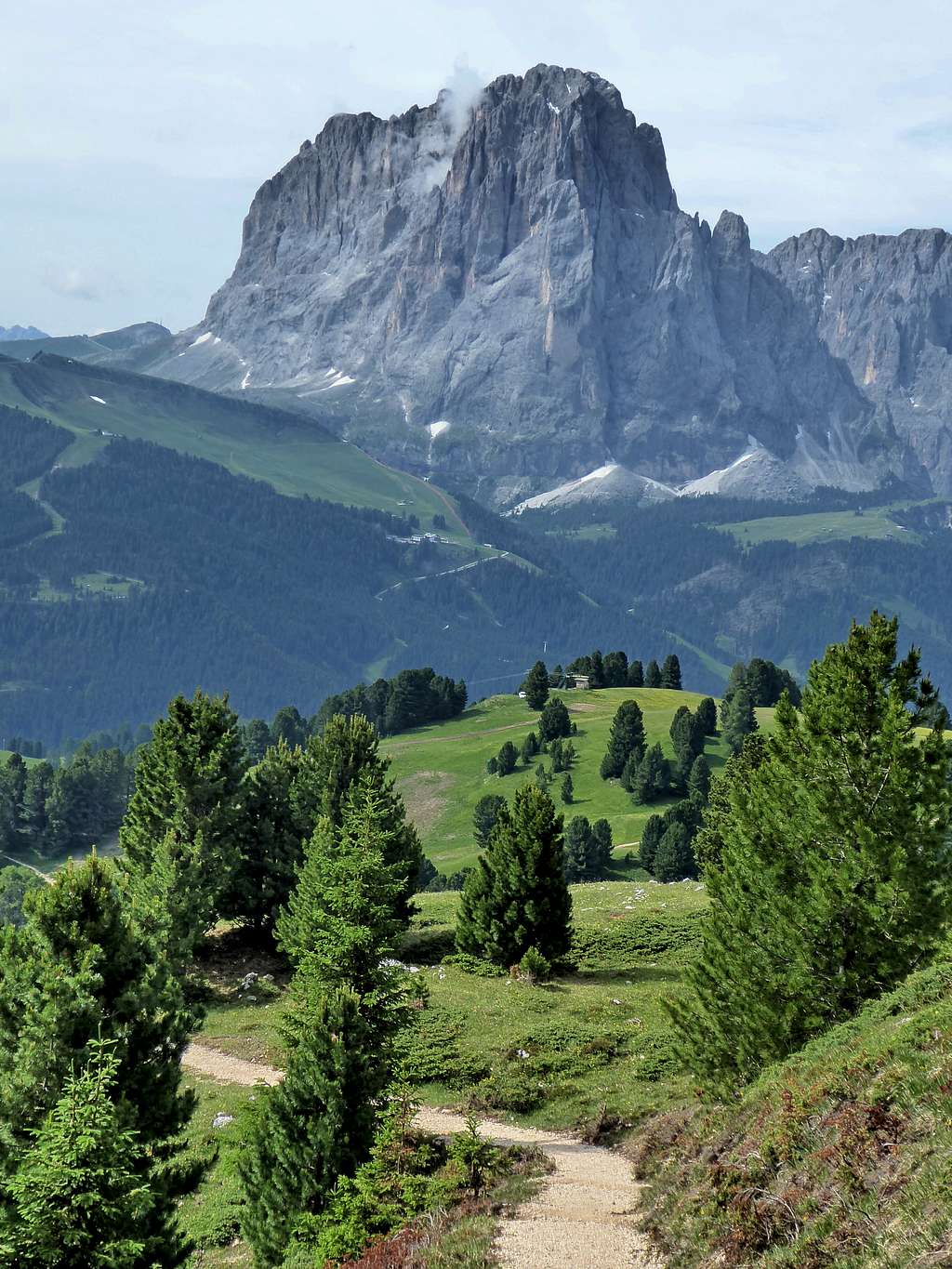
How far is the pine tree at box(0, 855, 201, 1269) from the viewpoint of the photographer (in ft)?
83.4

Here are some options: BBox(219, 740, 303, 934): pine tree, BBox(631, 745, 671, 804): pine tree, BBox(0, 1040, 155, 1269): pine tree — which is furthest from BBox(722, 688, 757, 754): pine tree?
BBox(0, 1040, 155, 1269): pine tree

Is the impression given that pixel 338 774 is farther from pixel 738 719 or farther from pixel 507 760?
pixel 738 719

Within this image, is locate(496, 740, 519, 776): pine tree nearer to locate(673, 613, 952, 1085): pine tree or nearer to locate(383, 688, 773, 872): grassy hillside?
locate(383, 688, 773, 872): grassy hillside

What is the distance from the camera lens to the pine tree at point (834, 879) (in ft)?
102

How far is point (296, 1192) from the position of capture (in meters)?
30.0

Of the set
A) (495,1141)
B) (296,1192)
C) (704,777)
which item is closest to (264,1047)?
(495,1141)

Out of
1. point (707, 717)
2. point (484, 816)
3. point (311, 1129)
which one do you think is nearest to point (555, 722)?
point (707, 717)

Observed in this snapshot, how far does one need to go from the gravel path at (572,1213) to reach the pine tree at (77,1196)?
7515 mm

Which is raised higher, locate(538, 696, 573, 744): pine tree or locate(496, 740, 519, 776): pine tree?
locate(538, 696, 573, 744): pine tree

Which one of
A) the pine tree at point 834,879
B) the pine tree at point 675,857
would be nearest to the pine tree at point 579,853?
the pine tree at point 675,857

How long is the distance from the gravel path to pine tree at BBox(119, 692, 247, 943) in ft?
81.8

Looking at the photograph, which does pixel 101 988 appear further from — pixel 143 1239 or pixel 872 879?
pixel 872 879

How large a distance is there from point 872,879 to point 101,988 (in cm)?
1980

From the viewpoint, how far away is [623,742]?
156750mm
